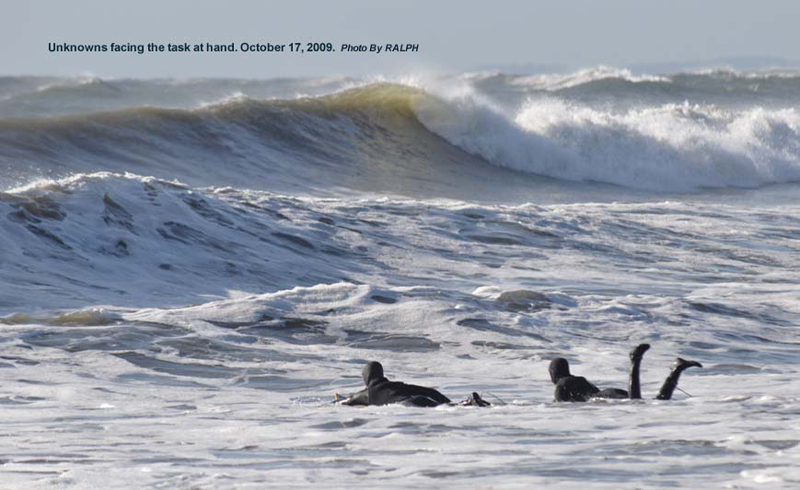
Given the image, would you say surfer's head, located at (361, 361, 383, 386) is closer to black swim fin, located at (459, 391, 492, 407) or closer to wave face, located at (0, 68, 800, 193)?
black swim fin, located at (459, 391, 492, 407)

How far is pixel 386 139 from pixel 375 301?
595 inches

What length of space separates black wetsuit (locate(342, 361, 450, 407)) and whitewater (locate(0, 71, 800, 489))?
0.18 meters

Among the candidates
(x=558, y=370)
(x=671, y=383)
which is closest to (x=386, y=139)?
(x=558, y=370)

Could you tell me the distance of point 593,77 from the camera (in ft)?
118

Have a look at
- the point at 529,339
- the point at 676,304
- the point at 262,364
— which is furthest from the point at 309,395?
the point at 676,304

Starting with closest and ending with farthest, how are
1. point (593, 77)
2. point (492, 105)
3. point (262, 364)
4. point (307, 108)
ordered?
point (262, 364) < point (307, 108) < point (492, 105) < point (593, 77)

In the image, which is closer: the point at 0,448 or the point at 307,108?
the point at 0,448

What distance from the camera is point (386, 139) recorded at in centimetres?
2525

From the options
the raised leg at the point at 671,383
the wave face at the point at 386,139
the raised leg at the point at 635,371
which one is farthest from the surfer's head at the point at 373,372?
the wave face at the point at 386,139

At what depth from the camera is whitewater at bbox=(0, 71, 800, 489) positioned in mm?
5484

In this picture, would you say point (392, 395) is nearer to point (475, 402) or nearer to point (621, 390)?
point (475, 402)

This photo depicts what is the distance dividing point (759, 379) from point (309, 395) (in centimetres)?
297

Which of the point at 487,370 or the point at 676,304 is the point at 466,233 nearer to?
the point at 676,304

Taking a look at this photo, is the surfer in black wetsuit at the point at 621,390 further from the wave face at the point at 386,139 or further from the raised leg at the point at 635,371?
the wave face at the point at 386,139
